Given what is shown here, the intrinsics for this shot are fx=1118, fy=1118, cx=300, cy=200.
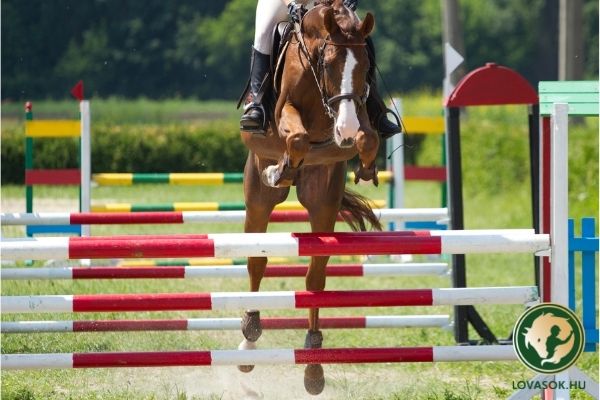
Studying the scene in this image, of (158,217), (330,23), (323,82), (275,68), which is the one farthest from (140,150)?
(330,23)

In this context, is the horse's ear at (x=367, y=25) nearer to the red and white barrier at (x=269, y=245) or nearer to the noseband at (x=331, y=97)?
the noseband at (x=331, y=97)

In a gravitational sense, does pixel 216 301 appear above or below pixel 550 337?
above

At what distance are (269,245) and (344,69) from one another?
0.94 m

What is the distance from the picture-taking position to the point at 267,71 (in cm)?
564

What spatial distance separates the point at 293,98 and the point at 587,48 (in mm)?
38391

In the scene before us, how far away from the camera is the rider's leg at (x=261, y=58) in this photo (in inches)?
215

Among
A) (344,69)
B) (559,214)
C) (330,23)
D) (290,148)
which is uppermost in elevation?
(330,23)

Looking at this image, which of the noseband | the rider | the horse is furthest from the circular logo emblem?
the rider

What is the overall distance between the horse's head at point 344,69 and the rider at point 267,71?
330 millimetres

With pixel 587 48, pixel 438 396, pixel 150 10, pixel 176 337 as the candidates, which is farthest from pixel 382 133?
pixel 587 48

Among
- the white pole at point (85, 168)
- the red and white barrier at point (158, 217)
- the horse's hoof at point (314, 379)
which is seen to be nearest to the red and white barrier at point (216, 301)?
the horse's hoof at point (314, 379)

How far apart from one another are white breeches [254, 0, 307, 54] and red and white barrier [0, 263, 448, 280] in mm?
1324

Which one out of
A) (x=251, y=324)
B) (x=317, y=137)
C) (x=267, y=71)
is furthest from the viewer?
(x=251, y=324)

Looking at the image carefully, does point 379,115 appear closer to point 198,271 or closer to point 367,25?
point 367,25
